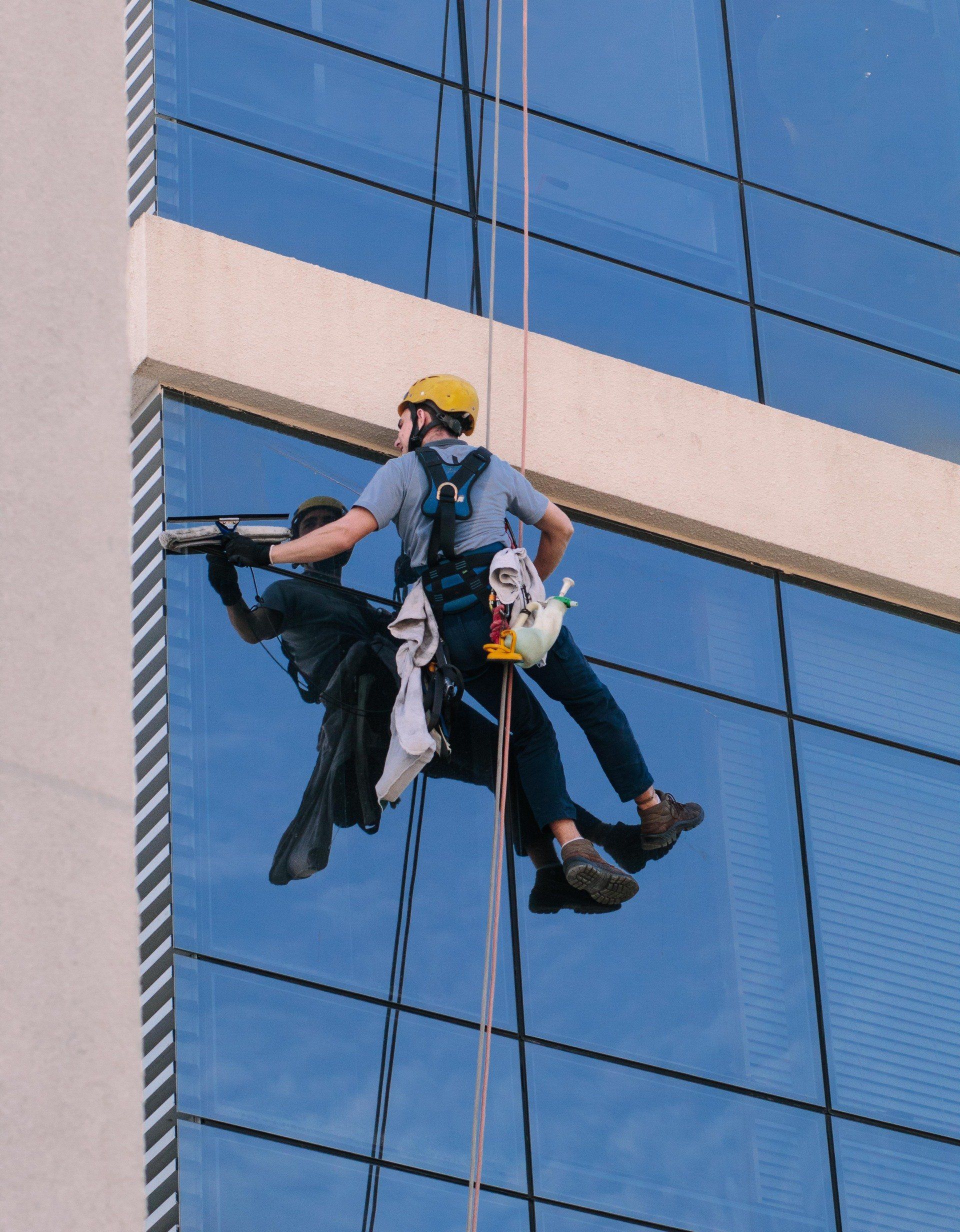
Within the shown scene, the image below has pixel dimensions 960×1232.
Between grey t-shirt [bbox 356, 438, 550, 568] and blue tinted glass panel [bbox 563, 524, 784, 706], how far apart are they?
38.0 inches

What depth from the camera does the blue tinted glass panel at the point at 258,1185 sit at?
7.00 m

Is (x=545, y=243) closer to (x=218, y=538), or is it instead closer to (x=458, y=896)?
(x=218, y=538)

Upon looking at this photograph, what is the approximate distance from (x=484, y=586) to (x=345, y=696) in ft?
2.44

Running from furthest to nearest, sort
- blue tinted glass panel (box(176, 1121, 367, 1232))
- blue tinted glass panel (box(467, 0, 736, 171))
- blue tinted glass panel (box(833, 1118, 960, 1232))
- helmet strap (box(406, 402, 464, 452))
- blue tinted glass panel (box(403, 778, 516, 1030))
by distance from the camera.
→ blue tinted glass panel (box(467, 0, 736, 171))
helmet strap (box(406, 402, 464, 452))
blue tinted glass panel (box(833, 1118, 960, 1232))
blue tinted glass panel (box(403, 778, 516, 1030))
blue tinted glass panel (box(176, 1121, 367, 1232))

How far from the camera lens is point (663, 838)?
8531 millimetres

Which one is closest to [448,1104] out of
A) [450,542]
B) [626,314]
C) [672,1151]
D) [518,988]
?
[518,988]

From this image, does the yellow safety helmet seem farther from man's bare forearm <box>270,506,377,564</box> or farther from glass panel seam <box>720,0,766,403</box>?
glass panel seam <box>720,0,766,403</box>

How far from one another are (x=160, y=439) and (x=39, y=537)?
75 cm

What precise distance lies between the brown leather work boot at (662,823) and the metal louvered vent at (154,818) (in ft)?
6.72

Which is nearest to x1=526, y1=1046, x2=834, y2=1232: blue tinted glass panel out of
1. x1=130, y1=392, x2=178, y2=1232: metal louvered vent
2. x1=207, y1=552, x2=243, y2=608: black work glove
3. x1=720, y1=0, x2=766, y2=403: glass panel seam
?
x1=130, y1=392, x2=178, y2=1232: metal louvered vent

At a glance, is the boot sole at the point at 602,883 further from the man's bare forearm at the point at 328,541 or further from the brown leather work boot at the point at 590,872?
the man's bare forearm at the point at 328,541

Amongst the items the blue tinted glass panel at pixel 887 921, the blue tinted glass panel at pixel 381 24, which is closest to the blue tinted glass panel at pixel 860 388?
the blue tinted glass panel at pixel 887 921

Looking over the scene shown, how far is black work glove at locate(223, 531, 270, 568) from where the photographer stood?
7.79 meters

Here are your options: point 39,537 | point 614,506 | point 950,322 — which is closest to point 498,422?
point 614,506
